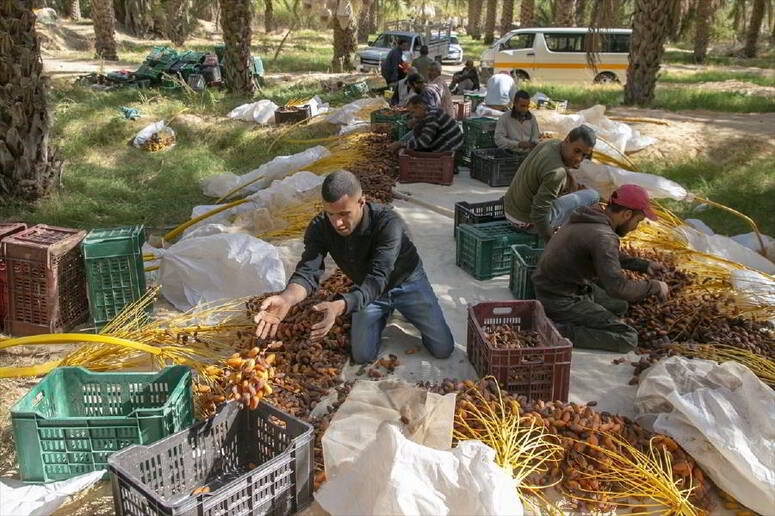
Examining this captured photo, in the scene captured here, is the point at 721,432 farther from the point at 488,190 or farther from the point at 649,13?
the point at 649,13

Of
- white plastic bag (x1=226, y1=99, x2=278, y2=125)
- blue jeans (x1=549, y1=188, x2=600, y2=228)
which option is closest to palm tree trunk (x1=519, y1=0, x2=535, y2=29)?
white plastic bag (x1=226, y1=99, x2=278, y2=125)

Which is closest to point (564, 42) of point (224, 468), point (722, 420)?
point (722, 420)

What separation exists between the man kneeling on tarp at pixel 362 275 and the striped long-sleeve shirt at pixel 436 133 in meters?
3.85

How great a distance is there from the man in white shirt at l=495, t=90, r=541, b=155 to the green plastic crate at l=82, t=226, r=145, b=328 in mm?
4544

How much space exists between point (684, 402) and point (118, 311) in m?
3.69

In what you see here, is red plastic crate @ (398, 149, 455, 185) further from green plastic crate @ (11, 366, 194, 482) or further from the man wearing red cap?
green plastic crate @ (11, 366, 194, 482)

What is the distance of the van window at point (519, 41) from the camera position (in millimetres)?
16969

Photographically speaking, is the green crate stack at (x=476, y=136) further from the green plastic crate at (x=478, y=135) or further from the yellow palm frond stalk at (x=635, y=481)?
the yellow palm frond stalk at (x=635, y=481)

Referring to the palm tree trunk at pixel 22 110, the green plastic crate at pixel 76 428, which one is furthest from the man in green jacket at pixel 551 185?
the palm tree trunk at pixel 22 110

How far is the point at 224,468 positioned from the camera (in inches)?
124

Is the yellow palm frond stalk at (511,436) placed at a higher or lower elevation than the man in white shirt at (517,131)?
lower

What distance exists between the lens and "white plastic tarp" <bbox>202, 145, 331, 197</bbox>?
8.19 m

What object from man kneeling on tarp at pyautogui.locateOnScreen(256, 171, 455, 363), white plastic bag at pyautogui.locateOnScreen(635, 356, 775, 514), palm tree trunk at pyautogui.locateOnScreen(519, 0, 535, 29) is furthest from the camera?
palm tree trunk at pyautogui.locateOnScreen(519, 0, 535, 29)

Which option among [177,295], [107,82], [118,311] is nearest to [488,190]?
[177,295]
